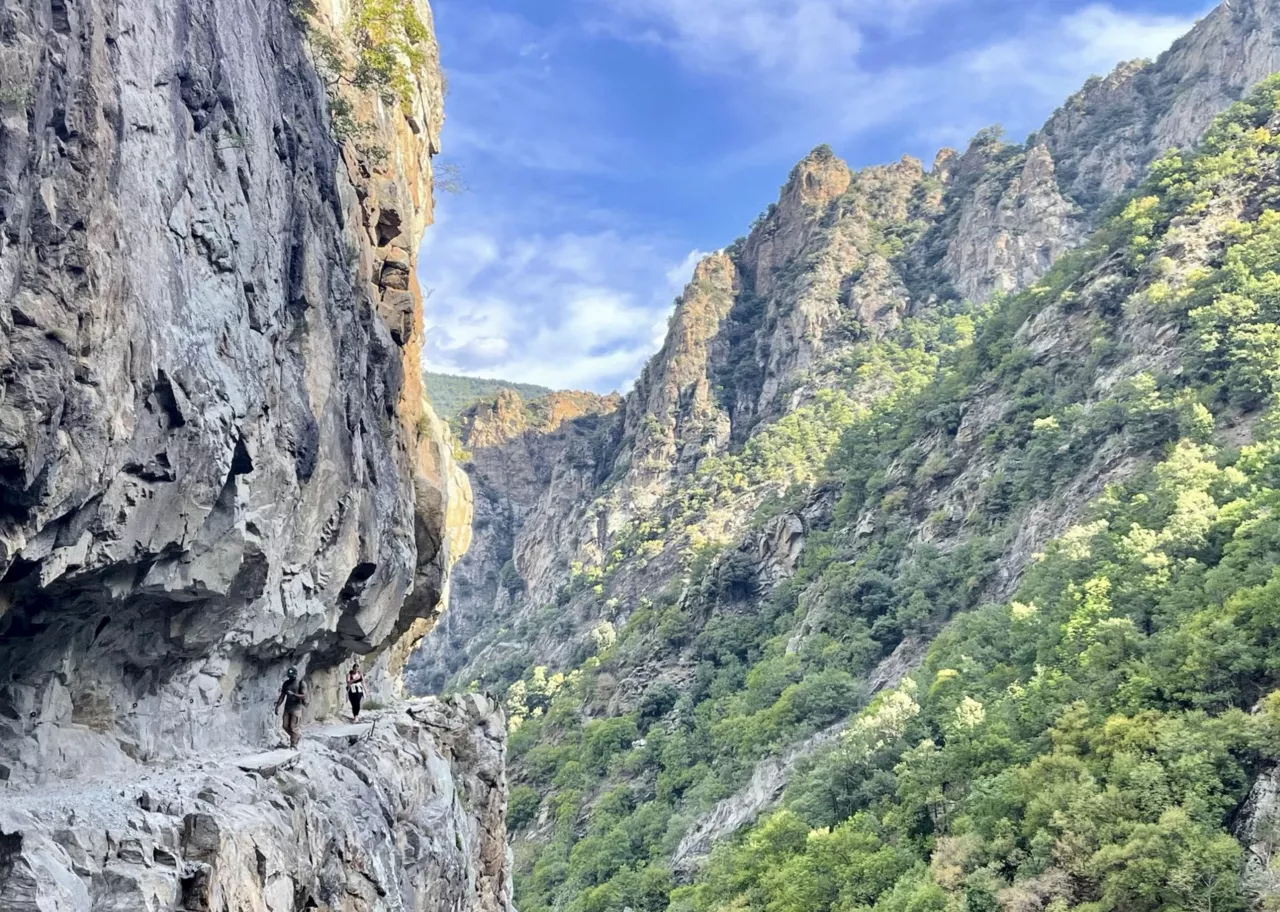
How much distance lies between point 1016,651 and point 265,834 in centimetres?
3460

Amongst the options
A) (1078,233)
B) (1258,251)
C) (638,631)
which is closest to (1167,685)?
(1258,251)

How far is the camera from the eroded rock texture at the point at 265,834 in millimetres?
8719

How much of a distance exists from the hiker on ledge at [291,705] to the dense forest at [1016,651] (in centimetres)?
1910

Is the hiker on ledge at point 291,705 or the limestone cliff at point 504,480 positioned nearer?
the hiker on ledge at point 291,705

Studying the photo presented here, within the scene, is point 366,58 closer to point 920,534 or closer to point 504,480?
point 920,534

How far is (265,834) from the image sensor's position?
11359mm

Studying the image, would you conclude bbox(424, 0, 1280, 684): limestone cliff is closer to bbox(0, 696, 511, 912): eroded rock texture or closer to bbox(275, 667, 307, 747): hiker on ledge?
bbox(0, 696, 511, 912): eroded rock texture

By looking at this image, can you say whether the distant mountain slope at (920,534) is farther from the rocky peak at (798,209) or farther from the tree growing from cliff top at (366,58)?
the tree growing from cliff top at (366,58)

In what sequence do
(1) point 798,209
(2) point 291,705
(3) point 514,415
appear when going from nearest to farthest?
1. (2) point 291,705
2. (1) point 798,209
3. (3) point 514,415

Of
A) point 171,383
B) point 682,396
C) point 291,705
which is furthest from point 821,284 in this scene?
point 171,383

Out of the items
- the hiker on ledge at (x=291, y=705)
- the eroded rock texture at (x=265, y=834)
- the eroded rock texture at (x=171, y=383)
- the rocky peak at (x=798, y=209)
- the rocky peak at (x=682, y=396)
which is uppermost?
the rocky peak at (x=798, y=209)

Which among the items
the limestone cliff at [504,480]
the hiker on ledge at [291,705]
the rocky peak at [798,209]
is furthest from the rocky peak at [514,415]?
the hiker on ledge at [291,705]

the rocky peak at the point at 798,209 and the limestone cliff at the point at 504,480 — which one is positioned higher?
the rocky peak at the point at 798,209

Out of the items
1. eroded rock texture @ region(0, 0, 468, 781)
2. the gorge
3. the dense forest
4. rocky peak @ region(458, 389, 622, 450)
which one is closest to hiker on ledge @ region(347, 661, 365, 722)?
the gorge
